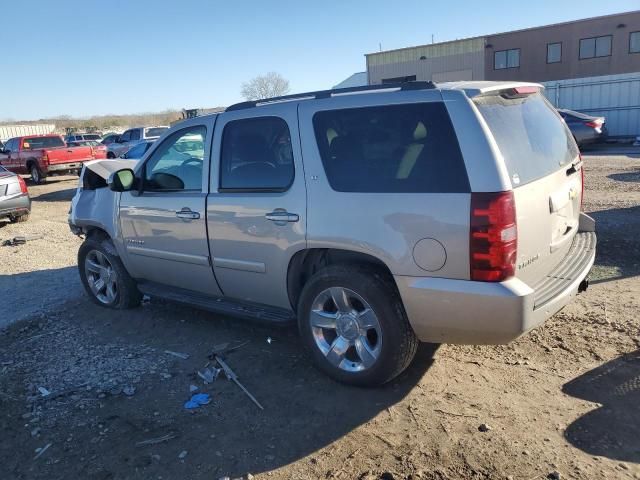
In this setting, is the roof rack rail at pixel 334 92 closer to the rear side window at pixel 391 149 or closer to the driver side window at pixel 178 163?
the rear side window at pixel 391 149

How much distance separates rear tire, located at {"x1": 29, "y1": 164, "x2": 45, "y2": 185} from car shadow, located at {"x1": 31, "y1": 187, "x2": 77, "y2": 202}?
253cm

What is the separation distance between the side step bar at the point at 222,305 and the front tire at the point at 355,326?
250 mm

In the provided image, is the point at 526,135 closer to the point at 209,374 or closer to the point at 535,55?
the point at 209,374

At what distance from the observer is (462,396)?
3.53 metres

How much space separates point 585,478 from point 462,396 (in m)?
0.95

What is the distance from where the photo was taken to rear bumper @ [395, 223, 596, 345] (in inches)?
118

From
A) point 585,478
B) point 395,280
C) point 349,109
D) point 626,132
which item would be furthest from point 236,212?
point 626,132

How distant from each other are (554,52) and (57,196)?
1437 inches

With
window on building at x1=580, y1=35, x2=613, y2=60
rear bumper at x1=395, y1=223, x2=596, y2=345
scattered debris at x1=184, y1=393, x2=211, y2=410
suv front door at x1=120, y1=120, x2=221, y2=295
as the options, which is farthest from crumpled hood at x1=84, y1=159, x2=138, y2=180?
window on building at x1=580, y1=35, x2=613, y2=60

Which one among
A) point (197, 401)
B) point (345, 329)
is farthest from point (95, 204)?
point (345, 329)

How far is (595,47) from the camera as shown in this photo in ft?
125

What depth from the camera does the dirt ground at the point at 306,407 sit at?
294cm

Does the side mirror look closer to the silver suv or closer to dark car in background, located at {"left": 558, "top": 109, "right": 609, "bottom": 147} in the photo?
the silver suv

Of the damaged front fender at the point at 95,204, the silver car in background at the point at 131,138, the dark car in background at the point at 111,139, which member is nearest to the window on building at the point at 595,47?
the silver car in background at the point at 131,138
